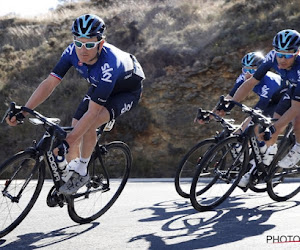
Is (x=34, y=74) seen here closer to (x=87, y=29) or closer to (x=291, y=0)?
(x=291, y=0)

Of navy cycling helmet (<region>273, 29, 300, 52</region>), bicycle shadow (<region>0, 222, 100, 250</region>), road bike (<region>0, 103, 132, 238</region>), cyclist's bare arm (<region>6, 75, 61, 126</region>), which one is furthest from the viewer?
navy cycling helmet (<region>273, 29, 300, 52</region>)

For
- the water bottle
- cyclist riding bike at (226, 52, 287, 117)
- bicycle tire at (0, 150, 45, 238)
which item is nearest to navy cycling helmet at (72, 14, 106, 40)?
bicycle tire at (0, 150, 45, 238)

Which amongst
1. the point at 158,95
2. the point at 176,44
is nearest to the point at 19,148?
the point at 158,95

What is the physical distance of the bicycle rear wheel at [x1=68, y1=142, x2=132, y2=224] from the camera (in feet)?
18.9

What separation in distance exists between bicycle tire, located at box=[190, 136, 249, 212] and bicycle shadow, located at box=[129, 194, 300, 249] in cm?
15

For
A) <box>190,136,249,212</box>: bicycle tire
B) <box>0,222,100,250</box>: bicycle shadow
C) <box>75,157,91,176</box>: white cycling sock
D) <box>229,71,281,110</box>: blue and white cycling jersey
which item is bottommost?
<box>0,222,100,250</box>: bicycle shadow

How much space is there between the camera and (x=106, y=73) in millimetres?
5289

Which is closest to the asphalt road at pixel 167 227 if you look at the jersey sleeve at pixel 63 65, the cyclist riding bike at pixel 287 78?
the cyclist riding bike at pixel 287 78

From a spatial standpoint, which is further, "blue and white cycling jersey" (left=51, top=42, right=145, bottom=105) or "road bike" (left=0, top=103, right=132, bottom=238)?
"blue and white cycling jersey" (left=51, top=42, right=145, bottom=105)

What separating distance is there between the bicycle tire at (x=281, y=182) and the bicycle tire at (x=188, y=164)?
86 centimetres

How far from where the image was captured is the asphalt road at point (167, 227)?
489 centimetres

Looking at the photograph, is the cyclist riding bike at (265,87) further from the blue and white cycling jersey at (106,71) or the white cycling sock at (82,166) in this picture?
the white cycling sock at (82,166)

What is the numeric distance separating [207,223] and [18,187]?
82.1 inches

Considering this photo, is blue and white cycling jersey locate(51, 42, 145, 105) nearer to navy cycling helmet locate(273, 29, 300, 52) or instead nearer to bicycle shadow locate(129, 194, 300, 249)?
bicycle shadow locate(129, 194, 300, 249)
